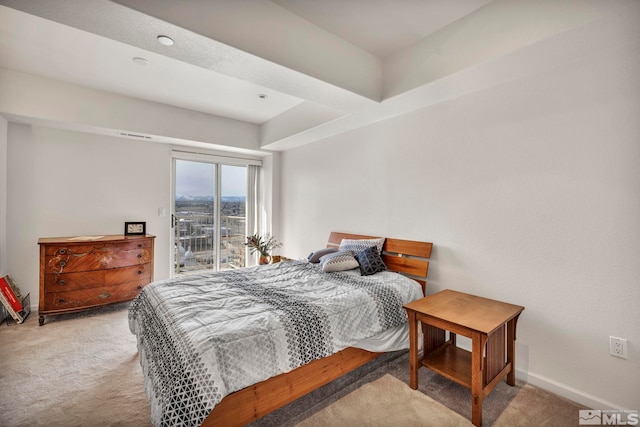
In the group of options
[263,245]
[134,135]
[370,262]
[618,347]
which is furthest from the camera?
[263,245]

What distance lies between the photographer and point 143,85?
10.6 feet

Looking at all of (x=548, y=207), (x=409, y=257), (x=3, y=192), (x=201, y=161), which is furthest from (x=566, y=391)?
(x=3, y=192)

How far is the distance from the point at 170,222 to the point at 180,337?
3.29 metres

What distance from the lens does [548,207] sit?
2.07 meters

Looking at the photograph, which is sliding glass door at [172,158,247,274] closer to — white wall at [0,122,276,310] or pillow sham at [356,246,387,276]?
white wall at [0,122,276,310]

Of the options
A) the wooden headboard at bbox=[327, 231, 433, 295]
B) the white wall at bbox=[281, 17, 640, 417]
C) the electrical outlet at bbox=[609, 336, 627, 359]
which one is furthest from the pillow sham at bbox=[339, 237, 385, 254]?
the electrical outlet at bbox=[609, 336, 627, 359]

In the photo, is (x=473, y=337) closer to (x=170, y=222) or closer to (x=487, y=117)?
(x=487, y=117)

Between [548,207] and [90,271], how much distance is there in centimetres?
458

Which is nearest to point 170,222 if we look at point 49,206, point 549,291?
point 49,206

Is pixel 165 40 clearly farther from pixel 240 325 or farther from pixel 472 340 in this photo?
pixel 472 340

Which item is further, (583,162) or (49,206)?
(49,206)

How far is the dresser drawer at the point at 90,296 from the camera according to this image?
3135 mm

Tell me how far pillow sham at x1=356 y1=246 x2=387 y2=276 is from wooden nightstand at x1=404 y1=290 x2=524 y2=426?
69 centimetres

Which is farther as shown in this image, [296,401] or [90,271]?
[90,271]
